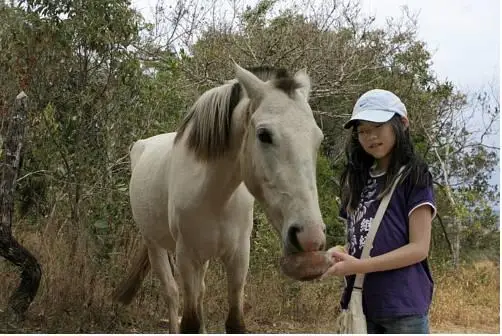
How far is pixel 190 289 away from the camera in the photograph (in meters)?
3.32

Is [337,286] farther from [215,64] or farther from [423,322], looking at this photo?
[423,322]

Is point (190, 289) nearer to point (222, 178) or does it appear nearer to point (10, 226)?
point (222, 178)

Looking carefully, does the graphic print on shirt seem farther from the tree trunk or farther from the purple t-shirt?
the tree trunk

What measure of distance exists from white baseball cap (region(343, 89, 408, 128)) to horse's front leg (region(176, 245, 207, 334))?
1668mm

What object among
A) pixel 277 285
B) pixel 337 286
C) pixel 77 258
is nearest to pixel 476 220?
pixel 337 286

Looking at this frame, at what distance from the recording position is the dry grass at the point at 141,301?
179 inches

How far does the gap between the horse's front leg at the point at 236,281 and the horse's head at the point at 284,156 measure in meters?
0.88

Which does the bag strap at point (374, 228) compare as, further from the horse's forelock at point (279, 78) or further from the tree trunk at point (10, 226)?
the tree trunk at point (10, 226)

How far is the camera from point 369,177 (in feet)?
6.53

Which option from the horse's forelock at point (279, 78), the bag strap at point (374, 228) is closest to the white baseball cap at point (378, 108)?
the bag strap at point (374, 228)

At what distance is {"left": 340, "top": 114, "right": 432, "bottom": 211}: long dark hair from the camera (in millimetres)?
1832

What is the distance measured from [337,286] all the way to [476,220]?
4.00m

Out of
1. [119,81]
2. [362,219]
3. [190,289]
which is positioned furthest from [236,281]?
[119,81]

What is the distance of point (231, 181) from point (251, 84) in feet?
2.05
